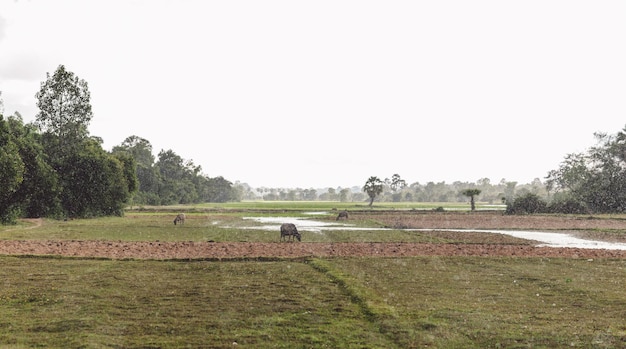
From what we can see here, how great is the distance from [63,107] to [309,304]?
6035cm

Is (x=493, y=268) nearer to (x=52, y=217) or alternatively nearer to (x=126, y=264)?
(x=126, y=264)

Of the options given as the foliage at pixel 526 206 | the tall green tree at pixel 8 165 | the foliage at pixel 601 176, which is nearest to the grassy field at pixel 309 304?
the tall green tree at pixel 8 165

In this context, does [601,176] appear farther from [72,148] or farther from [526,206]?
[72,148]

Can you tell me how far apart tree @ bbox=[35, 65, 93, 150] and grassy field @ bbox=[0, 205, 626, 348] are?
46339mm

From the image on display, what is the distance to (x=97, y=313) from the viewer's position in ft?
41.5

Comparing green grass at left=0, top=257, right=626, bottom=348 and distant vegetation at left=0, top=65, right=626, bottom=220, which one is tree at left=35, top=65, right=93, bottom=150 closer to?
distant vegetation at left=0, top=65, right=626, bottom=220

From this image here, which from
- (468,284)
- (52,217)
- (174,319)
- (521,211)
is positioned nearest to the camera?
(174,319)

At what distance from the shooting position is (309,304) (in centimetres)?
1388

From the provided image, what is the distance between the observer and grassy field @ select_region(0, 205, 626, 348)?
10.5m

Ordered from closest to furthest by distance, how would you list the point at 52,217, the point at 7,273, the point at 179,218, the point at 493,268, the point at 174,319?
the point at 174,319
the point at 7,273
the point at 493,268
the point at 179,218
the point at 52,217

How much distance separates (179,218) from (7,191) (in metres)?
15.9

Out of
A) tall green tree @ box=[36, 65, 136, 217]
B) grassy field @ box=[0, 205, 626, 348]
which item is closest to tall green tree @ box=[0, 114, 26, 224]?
tall green tree @ box=[36, 65, 136, 217]

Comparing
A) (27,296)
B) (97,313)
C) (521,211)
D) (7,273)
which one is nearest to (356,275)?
(97,313)

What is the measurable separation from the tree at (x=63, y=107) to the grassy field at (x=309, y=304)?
152 ft
